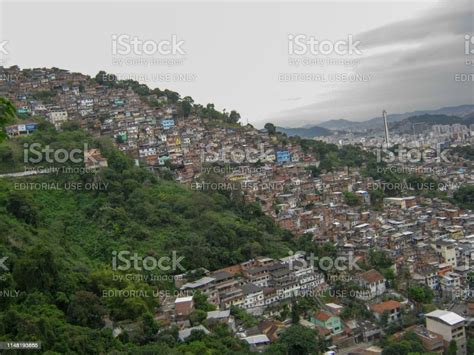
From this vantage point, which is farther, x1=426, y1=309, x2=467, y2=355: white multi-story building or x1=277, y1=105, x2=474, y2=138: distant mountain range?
x1=277, y1=105, x2=474, y2=138: distant mountain range

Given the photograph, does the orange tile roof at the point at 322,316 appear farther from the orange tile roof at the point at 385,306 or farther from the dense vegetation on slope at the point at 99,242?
the dense vegetation on slope at the point at 99,242

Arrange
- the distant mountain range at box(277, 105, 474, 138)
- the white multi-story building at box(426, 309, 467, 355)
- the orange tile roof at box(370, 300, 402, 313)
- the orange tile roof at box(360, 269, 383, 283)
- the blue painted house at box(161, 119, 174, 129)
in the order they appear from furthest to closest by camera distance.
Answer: the distant mountain range at box(277, 105, 474, 138)
the blue painted house at box(161, 119, 174, 129)
the orange tile roof at box(360, 269, 383, 283)
the orange tile roof at box(370, 300, 402, 313)
the white multi-story building at box(426, 309, 467, 355)

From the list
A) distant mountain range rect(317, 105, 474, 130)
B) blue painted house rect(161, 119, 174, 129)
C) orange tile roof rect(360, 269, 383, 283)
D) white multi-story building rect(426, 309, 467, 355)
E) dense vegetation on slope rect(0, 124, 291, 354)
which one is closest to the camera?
dense vegetation on slope rect(0, 124, 291, 354)

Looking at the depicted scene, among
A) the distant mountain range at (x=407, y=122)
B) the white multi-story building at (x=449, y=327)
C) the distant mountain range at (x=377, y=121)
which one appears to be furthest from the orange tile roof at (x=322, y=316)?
the distant mountain range at (x=377, y=121)

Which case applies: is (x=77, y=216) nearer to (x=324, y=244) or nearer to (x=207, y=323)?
(x=207, y=323)

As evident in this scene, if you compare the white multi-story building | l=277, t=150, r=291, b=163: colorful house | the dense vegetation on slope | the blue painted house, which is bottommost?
the white multi-story building

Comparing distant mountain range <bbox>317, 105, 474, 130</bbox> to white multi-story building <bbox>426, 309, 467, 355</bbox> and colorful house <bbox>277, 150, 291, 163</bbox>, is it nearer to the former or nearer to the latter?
colorful house <bbox>277, 150, 291, 163</bbox>

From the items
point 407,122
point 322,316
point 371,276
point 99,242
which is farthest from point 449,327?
point 407,122

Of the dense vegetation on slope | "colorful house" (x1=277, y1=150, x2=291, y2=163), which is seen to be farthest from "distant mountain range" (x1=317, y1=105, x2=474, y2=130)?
the dense vegetation on slope

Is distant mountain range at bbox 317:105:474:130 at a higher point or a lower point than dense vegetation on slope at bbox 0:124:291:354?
higher

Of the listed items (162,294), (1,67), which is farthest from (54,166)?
(1,67)
